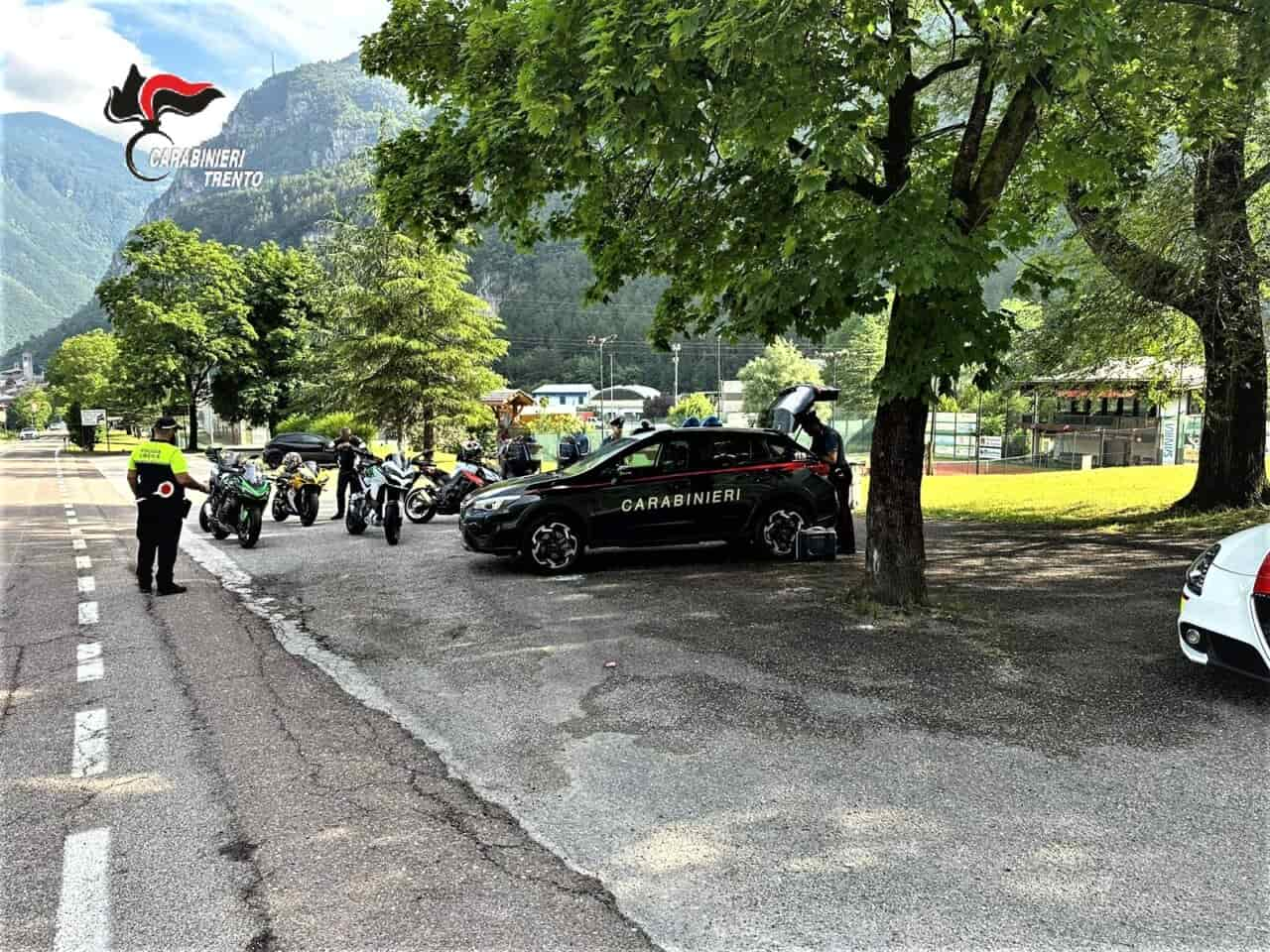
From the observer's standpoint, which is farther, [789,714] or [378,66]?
[378,66]

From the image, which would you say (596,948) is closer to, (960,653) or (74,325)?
(960,653)

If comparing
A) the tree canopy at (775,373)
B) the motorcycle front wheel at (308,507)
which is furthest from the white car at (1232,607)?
the tree canopy at (775,373)

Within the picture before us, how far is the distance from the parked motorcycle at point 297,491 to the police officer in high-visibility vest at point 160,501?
19.4 ft

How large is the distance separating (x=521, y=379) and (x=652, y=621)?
128397 millimetres

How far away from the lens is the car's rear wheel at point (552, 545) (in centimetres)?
1019

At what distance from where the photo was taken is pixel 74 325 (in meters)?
190

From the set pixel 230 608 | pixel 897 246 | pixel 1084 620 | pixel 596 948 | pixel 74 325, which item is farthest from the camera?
pixel 74 325

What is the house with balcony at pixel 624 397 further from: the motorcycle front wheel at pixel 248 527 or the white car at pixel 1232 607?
the white car at pixel 1232 607

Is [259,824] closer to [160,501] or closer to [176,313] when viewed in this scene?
[160,501]

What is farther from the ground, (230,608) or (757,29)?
(757,29)

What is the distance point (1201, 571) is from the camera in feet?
19.0

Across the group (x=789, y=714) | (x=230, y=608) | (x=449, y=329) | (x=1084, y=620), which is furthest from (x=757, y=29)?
(x=449, y=329)

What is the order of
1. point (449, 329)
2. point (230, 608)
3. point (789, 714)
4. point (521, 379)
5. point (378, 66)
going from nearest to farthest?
point (789, 714), point (230, 608), point (378, 66), point (449, 329), point (521, 379)

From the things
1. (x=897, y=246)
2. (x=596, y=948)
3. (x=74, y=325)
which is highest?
(x=74, y=325)
